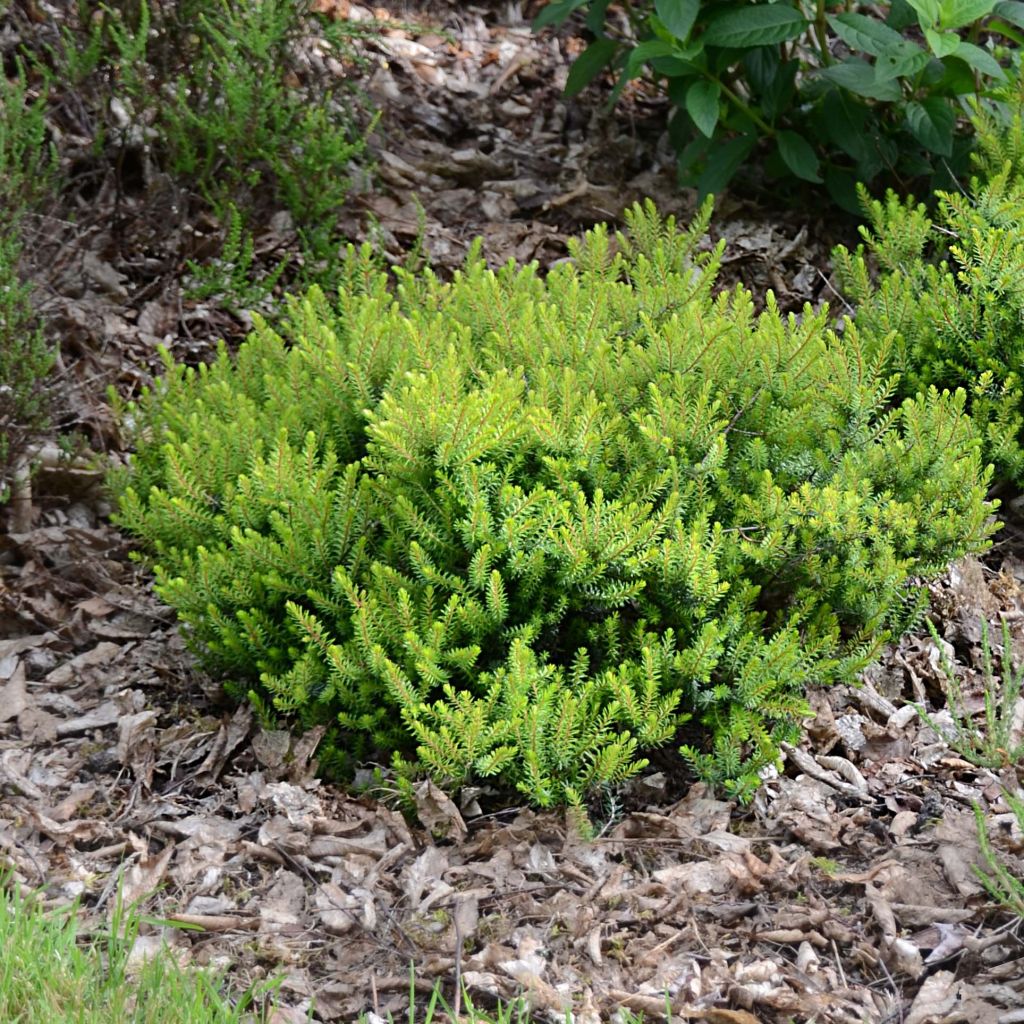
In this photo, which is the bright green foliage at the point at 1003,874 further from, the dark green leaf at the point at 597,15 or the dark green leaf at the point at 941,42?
the dark green leaf at the point at 597,15

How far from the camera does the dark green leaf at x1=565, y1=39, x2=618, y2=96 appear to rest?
16.5ft

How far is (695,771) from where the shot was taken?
9.29 ft

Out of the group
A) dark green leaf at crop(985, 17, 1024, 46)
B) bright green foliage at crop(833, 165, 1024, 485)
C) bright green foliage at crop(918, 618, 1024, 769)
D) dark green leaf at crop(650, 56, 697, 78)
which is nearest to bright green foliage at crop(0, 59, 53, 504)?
dark green leaf at crop(650, 56, 697, 78)

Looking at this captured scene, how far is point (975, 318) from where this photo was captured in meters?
3.54

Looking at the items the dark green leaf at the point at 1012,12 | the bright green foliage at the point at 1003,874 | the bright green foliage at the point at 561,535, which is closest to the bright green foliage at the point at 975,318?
the bright green foliage at the point at 561,535

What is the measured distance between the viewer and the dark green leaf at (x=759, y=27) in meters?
4.26

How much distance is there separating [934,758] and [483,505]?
1.27 metres

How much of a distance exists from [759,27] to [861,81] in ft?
1.34

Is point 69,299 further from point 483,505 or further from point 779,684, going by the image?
point 779,684

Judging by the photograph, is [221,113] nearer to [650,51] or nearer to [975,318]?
[650,51]

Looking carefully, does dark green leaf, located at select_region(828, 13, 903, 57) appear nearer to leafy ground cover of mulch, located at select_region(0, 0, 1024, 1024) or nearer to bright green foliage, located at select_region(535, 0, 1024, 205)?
bright green foliage, located at select_region(535, 0, 1024, 205)

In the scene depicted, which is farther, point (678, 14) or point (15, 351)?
point (678, 14)

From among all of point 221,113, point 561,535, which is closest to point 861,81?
point 221,113

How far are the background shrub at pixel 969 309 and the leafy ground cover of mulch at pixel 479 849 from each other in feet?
1.57
